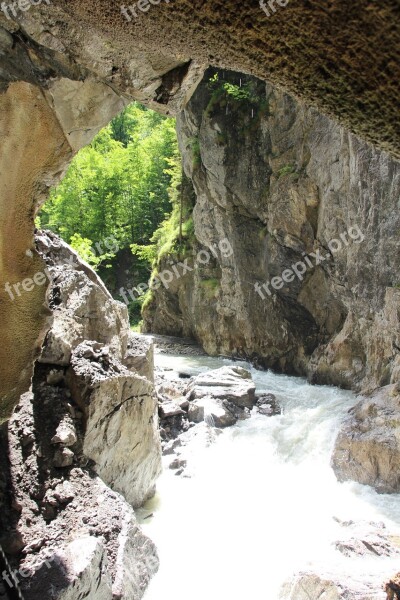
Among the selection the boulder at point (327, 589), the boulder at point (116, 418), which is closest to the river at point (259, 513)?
the boulder at point (327, 589)

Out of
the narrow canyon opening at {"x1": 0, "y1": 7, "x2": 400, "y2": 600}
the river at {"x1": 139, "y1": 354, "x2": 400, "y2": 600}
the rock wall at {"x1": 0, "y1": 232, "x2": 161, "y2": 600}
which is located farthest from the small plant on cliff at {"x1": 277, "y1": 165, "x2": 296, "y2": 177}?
the rock wall at {"x1": 0, "y1": 232, "x2": 161, "y2": 600}

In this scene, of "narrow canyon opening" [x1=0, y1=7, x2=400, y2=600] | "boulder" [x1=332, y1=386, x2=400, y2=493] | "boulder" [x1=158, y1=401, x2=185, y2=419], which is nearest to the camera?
"narrow canyon opening" [x1=0, y1=7, x2=400, y2=600]

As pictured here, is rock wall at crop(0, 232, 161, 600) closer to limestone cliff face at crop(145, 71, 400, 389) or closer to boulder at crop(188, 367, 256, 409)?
boulder at crop(188, 367, 256, 409)

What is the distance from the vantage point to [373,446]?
888cm

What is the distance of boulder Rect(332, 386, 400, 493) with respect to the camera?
337 inches

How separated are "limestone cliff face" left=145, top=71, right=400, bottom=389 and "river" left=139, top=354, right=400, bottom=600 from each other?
8.81ft

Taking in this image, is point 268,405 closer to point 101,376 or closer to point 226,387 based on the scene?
point 226,387

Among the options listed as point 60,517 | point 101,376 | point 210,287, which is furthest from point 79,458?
point 210,287

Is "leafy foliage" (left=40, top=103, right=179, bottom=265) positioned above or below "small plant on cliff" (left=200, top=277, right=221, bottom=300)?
above

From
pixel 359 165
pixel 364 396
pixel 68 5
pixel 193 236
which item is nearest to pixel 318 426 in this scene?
pixel 364 396

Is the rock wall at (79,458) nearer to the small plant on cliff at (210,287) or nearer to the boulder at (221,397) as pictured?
the boulder at (221,397)

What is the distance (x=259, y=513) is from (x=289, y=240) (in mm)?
9773

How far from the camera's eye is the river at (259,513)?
245 inches

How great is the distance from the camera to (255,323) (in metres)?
18.4
